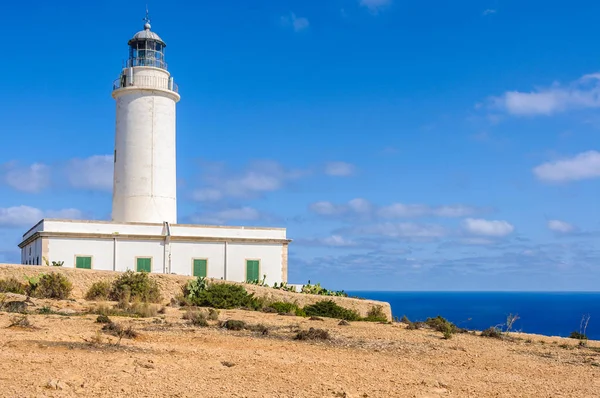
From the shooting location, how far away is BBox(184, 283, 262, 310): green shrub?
19656 millimetres

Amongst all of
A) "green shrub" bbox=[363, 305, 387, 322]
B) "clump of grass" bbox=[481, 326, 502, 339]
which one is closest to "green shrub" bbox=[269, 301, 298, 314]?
"green shrub" bbox=[363, 305, 387, 322]

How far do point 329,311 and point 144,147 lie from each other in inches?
508

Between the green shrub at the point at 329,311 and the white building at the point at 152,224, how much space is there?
821 cm

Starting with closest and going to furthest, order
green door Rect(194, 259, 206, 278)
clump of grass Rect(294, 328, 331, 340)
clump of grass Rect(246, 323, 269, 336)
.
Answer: clump of grass Rect(294, 328, 331, 340) → clump of grass Rect(246, 323, 269, 336) → green door Rect(194, 259, 206, 278)

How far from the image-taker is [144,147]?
96.2ft

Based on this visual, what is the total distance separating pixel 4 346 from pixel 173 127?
69.0ft

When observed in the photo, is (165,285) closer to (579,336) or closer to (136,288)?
(136,288)

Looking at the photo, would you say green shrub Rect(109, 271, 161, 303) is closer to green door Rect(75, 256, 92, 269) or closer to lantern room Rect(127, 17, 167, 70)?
green door Rect(75, 256, 92, 269)

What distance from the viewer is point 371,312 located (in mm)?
23203

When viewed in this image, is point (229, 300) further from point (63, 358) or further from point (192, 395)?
point (192, 395)

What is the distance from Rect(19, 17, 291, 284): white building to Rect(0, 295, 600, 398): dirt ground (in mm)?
12831

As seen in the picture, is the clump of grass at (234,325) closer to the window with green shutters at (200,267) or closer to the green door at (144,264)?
the green door at (144,264)

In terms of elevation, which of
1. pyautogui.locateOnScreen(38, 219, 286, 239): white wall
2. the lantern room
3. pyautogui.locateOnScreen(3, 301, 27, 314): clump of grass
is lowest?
pyautogui.locateOnScreen(3, 301, 27, 314): clump of grass

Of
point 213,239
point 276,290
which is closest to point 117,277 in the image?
point 276,290
